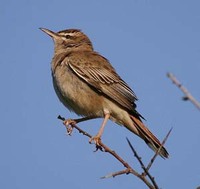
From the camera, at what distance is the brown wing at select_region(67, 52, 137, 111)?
7999 millimetres

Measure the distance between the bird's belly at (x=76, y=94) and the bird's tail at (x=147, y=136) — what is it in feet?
2.37

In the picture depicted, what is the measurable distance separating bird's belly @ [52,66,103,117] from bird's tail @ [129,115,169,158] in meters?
0.72

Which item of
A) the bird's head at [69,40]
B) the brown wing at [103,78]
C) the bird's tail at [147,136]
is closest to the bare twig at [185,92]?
the bird's tail at [147,136]

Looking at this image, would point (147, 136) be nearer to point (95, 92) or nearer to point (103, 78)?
point (95, 92)

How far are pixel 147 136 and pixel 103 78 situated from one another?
1.65 meters

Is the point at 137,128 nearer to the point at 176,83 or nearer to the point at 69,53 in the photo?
the point at 69,53

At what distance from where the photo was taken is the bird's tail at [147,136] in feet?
22.7

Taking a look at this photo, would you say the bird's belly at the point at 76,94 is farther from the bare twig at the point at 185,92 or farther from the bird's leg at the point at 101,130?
the bare twig at the point at 185,92

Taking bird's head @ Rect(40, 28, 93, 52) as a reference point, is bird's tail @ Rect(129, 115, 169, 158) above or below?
below

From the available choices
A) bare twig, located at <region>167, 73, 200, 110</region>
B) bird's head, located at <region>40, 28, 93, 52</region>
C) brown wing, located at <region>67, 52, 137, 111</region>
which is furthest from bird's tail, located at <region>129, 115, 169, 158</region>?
bare twig, located at <region>167, 73, 200, 110</region>

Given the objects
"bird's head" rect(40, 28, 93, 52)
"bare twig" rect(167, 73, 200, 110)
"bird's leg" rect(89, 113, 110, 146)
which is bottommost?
"bare twig" rect(167, 73, 200, 110)

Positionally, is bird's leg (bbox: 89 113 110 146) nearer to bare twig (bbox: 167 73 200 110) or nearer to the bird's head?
the bird's head

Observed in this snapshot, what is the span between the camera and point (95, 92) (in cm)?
805

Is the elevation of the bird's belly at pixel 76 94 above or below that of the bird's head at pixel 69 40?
below
